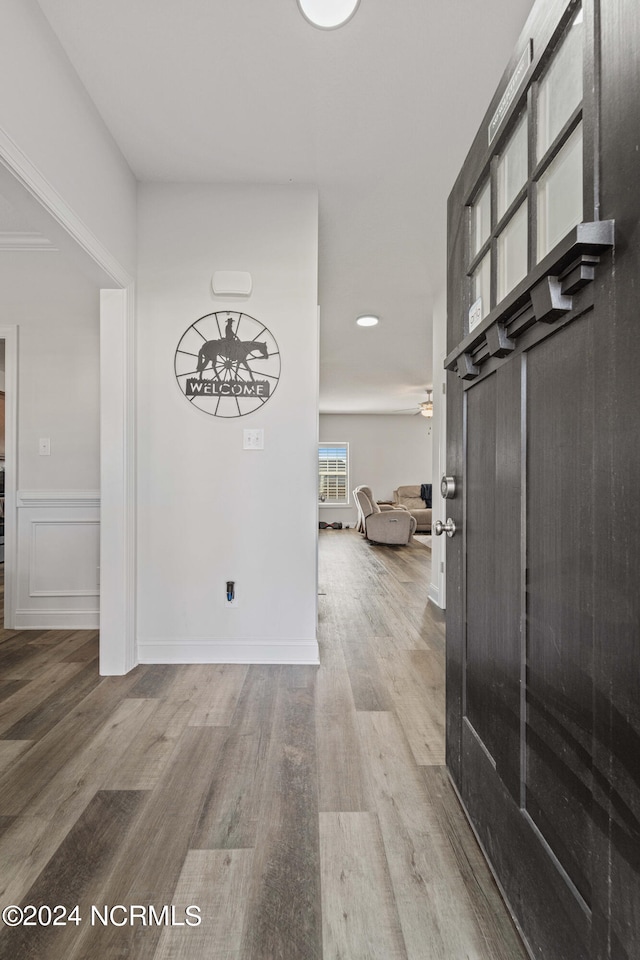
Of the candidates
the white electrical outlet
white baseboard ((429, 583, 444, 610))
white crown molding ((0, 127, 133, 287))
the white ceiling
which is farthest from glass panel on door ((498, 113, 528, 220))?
white baseboard ((429, 583, 444, 610))

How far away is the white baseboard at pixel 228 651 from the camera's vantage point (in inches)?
106

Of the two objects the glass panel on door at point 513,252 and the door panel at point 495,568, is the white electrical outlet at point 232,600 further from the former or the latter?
the glass panel on door at point 513,252

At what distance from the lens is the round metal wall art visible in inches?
107

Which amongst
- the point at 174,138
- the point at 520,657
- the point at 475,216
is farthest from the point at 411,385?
the point at 520,657

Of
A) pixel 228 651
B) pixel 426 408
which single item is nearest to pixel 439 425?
pixel 228 651

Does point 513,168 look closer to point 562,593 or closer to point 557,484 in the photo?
point 557,484

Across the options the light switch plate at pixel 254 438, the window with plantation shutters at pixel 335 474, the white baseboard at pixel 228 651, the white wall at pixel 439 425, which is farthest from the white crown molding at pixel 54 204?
the window with plantation shutters at pixel 335 474

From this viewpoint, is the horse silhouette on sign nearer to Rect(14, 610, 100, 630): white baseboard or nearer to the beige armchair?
Rect(14, 610, 100, 630): white baseboard

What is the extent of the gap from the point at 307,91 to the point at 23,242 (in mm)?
2166

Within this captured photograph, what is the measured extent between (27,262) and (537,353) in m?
3.45

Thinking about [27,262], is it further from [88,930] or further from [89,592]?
[88,930]

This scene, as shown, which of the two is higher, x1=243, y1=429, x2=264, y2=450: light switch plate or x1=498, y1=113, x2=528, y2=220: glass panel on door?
x1=498, y1=113, x2=528, y2=220: glass panel on door

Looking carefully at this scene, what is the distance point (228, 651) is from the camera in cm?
271

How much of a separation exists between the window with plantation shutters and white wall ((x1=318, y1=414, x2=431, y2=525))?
0.38ft
